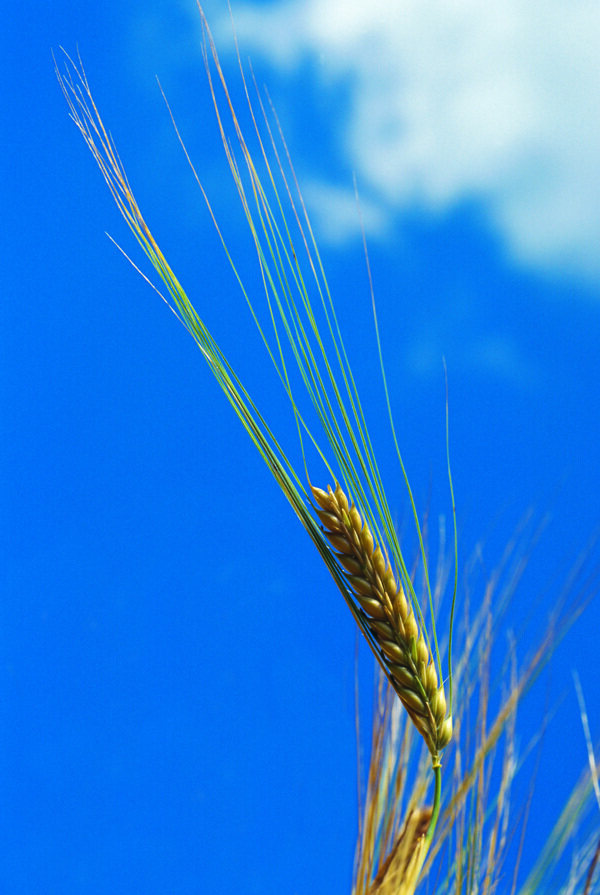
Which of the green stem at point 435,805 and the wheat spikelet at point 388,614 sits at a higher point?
the wheat spikelet at point 388,614

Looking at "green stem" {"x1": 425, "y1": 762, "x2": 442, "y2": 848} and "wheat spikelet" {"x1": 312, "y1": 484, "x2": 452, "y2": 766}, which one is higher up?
"wheat spikelet" {"x1": 312, "y1": 484, "x2": 452, "y2": 766}

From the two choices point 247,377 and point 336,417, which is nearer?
point 336,417

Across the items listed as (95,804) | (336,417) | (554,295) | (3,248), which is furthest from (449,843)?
(3,248)

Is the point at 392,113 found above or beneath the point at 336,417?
above

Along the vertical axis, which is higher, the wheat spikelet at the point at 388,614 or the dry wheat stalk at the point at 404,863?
the wheat spikelet at the point at 388,614

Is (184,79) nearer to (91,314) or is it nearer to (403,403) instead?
(91,314)

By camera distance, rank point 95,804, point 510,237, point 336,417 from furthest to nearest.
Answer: point 510,237, point 95,804, point 336,417

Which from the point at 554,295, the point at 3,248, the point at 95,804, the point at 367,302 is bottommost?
the point at 95,804

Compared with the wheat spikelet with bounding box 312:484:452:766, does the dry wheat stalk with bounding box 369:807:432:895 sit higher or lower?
lower
